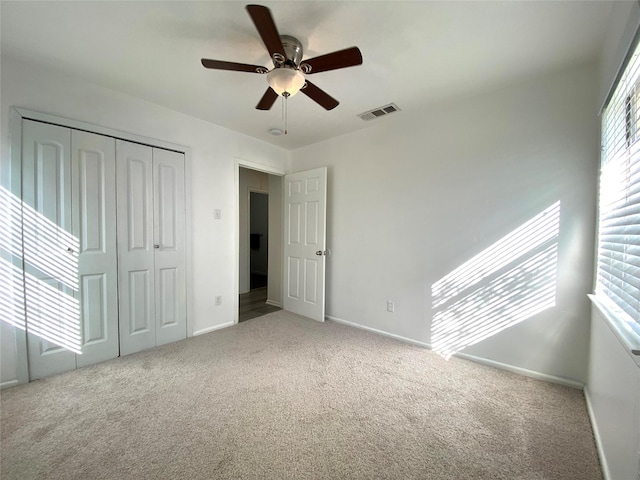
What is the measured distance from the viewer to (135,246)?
2.53 m

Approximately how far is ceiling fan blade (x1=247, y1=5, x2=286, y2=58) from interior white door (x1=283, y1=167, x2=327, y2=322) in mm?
2040

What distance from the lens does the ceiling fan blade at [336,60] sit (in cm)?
144

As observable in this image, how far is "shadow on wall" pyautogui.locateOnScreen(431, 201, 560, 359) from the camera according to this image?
82.0 inches

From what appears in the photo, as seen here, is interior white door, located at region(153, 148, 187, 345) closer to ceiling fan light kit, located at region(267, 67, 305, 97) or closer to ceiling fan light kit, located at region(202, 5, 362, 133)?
ceiling fan light kit, located at region(202, 5, 362, 133)

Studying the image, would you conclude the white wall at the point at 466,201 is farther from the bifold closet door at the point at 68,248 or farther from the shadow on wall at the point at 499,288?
the bifold closet door at the point at 68,248

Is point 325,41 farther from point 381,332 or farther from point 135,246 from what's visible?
point 381,332

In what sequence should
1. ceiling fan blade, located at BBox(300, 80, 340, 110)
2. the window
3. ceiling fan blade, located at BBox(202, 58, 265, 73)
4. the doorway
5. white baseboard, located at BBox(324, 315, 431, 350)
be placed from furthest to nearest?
the doorway → white baseboard, located at BBox(324, 315, 431, 350) → ceiling fan blade, located at BBox(300, 80, 340, 110) → ceiling fan blade, located at BBox(202, 58, 265, 73) → the window

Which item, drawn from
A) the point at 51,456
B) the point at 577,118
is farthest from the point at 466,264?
the point at 51,456

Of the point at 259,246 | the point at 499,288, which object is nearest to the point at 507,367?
the point at 499,288

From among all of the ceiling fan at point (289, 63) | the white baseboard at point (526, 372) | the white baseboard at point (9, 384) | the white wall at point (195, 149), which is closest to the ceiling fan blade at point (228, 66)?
the ceiling fan at point (289, 63)

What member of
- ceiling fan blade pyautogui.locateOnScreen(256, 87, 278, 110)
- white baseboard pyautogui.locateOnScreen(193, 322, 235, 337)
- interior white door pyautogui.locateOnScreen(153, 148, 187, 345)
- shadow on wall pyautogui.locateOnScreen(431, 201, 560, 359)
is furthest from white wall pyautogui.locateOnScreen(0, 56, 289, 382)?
shadow on wall pyautogui.locateOnScreen(431, 201, 560, 359)

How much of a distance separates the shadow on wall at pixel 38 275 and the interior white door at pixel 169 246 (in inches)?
25.3

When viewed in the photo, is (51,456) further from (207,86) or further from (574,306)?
(574,306)

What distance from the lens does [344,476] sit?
1.25 m
